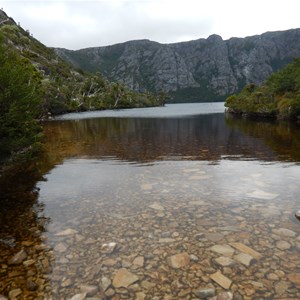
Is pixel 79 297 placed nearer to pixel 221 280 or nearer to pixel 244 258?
pixel 221 280

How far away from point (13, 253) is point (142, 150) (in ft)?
62.7

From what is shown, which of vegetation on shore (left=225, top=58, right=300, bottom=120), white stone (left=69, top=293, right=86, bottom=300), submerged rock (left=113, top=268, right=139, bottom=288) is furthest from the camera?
vegetation on shore (left=225, top=58, right=300, bottom=120)

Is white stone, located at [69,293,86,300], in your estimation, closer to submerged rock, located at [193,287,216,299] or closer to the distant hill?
submerged rock, located at [193,287,216,299]

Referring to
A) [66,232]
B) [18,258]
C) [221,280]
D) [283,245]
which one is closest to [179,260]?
[221,280]

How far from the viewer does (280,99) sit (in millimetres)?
66125

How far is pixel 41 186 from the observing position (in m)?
15.7

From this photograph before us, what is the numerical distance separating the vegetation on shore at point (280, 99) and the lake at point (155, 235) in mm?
44348

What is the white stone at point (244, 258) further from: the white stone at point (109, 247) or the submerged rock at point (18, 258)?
the submerged rock at point (18, 258)

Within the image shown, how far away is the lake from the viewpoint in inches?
278

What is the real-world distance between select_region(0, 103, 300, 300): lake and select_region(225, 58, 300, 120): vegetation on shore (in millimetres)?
44348

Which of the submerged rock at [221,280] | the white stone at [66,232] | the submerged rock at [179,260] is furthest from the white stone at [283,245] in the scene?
the white stone at [66,232]

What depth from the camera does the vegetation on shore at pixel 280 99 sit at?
58.3 meters

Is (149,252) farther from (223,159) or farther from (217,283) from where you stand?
(223,159)

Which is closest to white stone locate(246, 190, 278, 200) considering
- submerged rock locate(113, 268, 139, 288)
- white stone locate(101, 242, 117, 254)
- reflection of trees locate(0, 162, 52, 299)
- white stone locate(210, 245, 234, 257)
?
white stone locate(210, 245, 234, 257)
